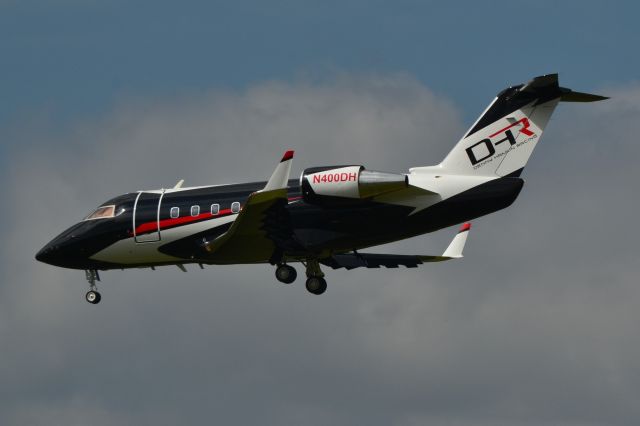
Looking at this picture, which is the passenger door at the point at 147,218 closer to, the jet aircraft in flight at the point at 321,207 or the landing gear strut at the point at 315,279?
the jet aircraft in flight at the point at 321,207

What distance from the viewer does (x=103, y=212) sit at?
207 feet

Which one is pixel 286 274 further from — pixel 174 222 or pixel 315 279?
pixel 174 222

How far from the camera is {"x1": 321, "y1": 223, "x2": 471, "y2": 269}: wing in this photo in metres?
65.2

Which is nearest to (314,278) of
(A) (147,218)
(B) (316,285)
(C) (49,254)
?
(B) (316,285)

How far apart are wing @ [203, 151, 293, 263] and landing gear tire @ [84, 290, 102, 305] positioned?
5661mm

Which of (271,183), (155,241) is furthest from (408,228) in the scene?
(155,241)

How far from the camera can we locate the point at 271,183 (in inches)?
2221

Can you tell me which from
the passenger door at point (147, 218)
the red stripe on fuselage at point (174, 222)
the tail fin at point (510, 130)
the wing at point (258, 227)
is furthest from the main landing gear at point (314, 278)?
the tail fin at point (510, 130)

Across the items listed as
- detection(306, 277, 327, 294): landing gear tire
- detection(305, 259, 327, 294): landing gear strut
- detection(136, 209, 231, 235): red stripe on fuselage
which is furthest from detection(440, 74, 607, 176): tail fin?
detection(136, 209, 231, 235): red stripe on fuselage

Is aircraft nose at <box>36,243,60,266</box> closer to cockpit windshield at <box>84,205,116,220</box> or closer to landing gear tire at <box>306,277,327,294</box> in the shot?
cockpit windshield at <box>84,205,116,220</box>

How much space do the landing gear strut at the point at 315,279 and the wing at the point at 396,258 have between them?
2.57 meters

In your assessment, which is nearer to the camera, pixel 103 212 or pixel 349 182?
pixel 349 182

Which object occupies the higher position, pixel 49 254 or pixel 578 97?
pixel 578 97

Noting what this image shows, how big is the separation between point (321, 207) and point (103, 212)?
879 centimetres
